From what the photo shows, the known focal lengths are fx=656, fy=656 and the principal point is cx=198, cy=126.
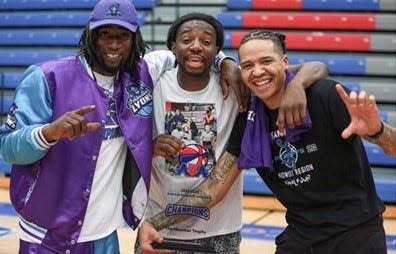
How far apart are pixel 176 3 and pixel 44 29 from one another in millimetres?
2164

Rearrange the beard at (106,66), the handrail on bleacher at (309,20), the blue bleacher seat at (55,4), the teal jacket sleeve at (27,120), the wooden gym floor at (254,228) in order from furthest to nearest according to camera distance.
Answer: the blue bleacher seat at (55,4) → the handrail on bleacher at (309,20) → the wooden gym floor at (254,228) → the beard at (106,66) → the teal jacket sleeve at (27,120)

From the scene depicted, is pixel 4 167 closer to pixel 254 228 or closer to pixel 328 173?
pixel 254 228

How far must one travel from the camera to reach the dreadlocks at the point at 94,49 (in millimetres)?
2422

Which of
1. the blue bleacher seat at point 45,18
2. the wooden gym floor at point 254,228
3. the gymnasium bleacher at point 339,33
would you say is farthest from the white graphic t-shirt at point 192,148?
the blue bleacher seat at point 45,18

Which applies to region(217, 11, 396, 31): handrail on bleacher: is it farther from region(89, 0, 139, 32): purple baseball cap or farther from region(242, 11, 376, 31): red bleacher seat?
region(89, 0, 139, 32): purple baseball cap

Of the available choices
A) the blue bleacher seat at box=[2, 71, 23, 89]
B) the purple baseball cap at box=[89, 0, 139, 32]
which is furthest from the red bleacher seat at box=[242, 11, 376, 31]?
the purple baseball cap at box=[89, 0, 139, 32]

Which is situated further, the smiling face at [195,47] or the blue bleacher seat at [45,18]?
the blue bleacher seat at [45,18]

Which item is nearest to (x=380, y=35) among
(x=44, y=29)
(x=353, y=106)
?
(x=44, y=29)

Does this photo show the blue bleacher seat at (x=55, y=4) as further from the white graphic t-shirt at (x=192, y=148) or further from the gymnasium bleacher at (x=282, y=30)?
the white graphic t-shirt at (x=192, y=148)

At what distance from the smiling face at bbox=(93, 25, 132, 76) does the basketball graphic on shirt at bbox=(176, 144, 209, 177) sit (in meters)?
0.46

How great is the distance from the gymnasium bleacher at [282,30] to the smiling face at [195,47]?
401cm

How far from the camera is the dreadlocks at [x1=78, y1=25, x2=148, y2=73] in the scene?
2422 millimetres

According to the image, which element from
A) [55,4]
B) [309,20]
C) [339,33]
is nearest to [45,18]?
[55,4]

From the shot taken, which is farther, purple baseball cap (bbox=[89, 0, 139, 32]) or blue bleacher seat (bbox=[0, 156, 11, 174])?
blue bleacher seat (bbox=[0, 156, 11, 174])
